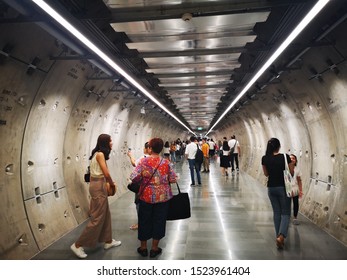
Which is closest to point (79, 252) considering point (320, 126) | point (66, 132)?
point (66, 132)

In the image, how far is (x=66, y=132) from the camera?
19.8 feet

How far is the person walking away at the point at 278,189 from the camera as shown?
4.48 metres

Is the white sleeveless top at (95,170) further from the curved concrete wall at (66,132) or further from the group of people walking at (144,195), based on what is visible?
the curved concrete wall at (66,132)

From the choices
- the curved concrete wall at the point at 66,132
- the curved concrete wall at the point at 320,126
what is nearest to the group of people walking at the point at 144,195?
the curved concrete wall at the point at 66,132

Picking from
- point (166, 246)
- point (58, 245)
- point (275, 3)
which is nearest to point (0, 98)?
point (58, 245)

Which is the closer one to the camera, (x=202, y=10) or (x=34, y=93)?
(x=202, y=10)

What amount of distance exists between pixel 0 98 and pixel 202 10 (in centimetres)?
307

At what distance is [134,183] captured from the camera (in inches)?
162

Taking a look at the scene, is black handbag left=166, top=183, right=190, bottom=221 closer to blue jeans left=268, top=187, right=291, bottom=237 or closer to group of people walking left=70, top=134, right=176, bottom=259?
group of people walking left=70, top=134, right=176, bottom=259

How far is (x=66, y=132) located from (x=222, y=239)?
4.00m

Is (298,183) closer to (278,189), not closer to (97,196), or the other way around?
(278,189)

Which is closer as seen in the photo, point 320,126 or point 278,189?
point 278,189

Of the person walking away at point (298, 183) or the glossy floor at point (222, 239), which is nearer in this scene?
the glossy floor at point (222, 239)

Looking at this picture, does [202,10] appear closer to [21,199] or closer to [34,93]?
[34,93]
